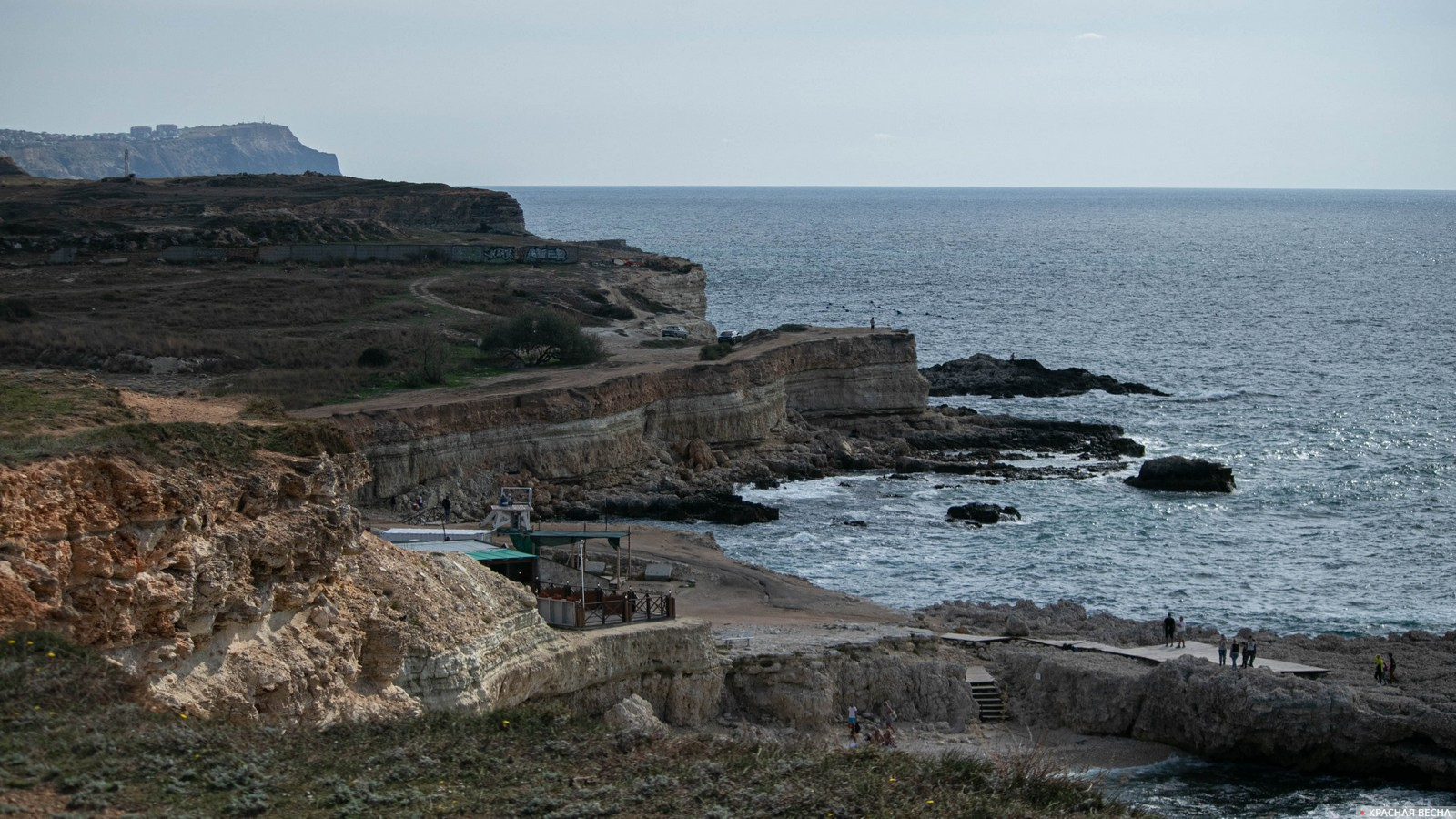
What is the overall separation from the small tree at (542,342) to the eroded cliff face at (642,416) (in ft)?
17.7

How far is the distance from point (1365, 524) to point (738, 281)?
103 meters

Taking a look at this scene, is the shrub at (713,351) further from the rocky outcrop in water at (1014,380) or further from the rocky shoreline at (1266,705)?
the rocky shoreline at (1266,705)

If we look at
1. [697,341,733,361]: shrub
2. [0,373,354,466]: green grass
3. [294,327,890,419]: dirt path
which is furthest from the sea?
[0,373,354,466]: green grass

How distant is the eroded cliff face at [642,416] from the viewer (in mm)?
43594

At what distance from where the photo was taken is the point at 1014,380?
7362 cm

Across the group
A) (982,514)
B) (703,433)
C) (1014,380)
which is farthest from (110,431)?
(1014,380)

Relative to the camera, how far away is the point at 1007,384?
7275cm

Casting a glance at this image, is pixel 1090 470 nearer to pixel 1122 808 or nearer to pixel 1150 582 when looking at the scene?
pixel 1150 582

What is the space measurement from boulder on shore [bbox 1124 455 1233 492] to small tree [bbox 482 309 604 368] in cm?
2238

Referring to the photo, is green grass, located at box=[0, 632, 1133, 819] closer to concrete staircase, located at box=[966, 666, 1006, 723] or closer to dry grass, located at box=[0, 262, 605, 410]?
concrete staircase, located at box=[966, 666, 1006, 723]

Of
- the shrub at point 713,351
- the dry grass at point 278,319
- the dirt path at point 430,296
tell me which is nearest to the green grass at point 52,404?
the dry grass at point 278,319

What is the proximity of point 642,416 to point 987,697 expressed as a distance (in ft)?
85.1

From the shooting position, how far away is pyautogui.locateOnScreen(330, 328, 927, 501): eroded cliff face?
43.6 meters

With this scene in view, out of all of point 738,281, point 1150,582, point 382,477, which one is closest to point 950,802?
point 1150,582
